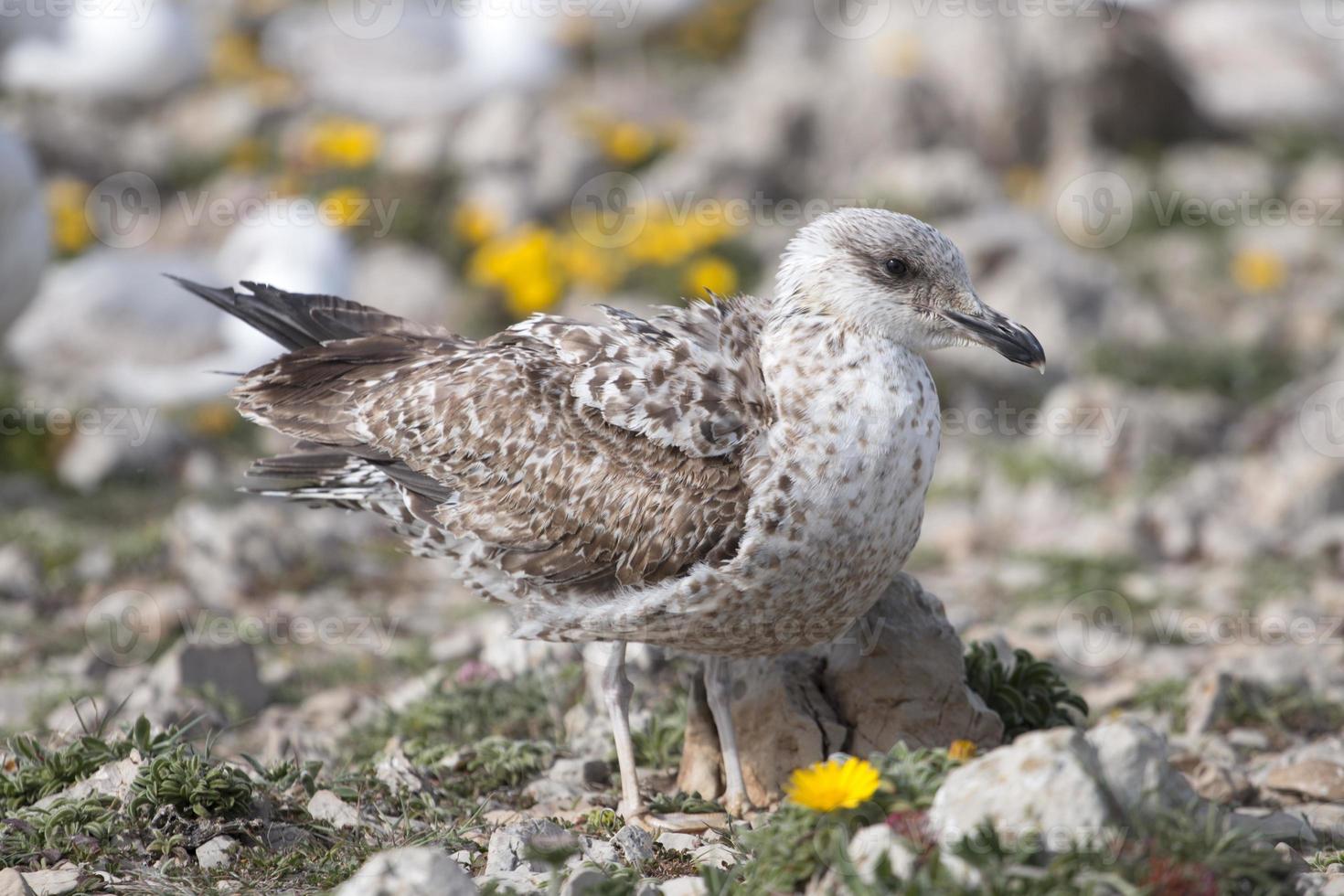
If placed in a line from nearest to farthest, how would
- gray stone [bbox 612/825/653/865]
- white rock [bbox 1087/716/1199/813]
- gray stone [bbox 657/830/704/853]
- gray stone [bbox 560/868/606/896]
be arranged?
white rock [bbox 1087/716/1199/813], gray stone [bbox 560/868/606/896], gray stone [bbox 612/825/653/865], gray stone [bbox 657/830/704/853]

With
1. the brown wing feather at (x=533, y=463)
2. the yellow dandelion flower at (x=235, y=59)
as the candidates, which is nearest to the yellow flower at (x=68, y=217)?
the yellow dandelion flower at (x=235, y=59)

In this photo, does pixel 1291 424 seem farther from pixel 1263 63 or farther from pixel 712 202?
pixel 1263 63

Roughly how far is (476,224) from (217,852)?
7.62m

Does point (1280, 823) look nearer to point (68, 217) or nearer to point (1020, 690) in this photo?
point (1020, 690)

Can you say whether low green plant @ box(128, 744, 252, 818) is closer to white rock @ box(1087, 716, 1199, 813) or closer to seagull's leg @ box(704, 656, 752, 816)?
seagull's leg @ box(704, 656, 752, 816)

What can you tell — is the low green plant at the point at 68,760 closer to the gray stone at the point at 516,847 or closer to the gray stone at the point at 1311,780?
the gray stone at the point at 516,847

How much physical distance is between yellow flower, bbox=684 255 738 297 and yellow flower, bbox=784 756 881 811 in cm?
617

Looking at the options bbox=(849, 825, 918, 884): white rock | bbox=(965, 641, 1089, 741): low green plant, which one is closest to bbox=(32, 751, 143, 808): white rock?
bbox=(849, 825, 918, 884): white rock

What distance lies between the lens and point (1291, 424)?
9.08m

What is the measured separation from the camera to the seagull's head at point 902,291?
4727 mm

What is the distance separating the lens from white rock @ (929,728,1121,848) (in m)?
3.50

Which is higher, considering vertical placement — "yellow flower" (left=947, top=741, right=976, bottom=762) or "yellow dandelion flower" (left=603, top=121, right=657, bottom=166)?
"yellow dandelion flower" (left=603, top=121, right=657, bottom=166)

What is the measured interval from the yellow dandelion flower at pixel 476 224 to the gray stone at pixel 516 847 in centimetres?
761

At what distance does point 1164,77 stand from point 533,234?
671cm
